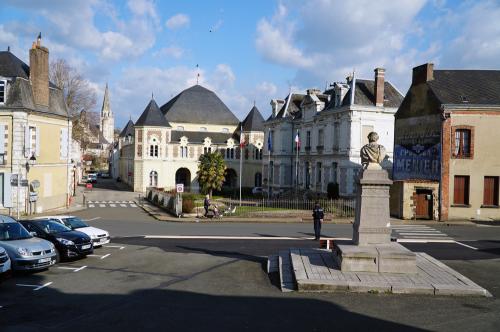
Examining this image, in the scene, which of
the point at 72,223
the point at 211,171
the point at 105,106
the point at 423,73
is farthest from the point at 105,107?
the point at 72,223

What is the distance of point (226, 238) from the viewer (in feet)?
70.0

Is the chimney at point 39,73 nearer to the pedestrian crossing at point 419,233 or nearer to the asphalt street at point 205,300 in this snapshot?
the asphalt street at point 205,300

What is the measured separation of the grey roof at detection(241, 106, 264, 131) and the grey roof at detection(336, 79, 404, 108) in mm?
28479

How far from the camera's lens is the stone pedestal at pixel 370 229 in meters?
12.2

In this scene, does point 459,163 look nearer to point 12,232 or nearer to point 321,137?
point 321,137

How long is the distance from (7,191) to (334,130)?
26147 millimetres

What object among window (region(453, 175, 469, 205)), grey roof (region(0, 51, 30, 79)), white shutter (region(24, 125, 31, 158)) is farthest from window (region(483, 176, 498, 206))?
grey roof (region(0, 51, 30, 79))

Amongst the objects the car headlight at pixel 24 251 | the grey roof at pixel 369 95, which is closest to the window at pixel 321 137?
the grey roof at pixel 369 95

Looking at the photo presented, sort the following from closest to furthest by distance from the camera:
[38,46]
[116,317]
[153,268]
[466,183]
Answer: [116,317] < [153,268] < [466,183] < [38,46]

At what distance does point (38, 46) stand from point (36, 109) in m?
4.74

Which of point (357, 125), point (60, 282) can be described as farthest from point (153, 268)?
point (357, 125)

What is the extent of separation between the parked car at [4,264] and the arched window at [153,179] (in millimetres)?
50916

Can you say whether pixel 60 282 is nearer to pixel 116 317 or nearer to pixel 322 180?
pixel 116 317

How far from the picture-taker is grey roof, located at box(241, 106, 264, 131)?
67875 millimetres
